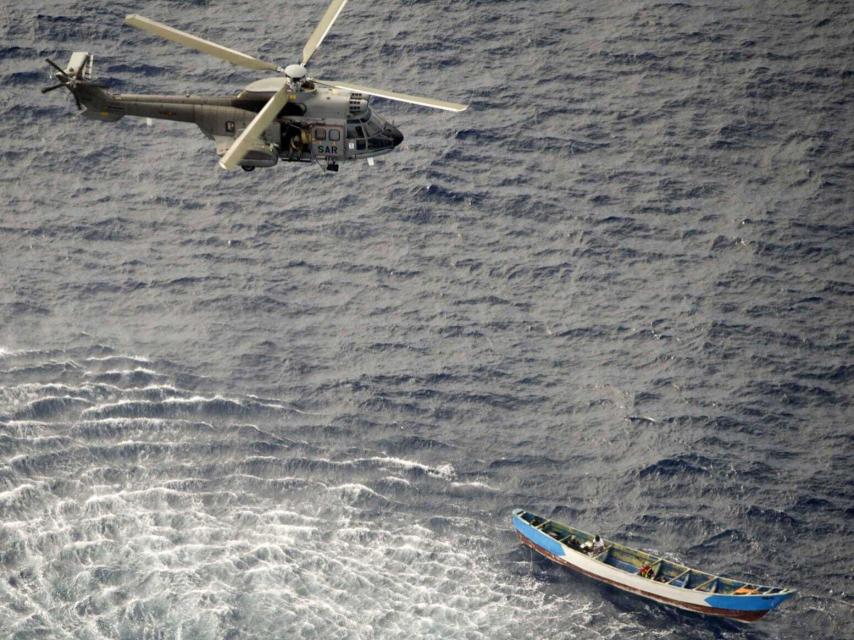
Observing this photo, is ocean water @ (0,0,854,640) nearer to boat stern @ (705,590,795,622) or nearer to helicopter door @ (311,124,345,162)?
boat stern @ (705,590,795,622)

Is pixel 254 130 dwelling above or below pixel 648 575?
above

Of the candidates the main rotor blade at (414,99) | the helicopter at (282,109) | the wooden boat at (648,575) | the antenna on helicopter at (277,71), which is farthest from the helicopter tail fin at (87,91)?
the wooden boat at (648,575)

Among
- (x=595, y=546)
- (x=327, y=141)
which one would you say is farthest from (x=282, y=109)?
(x=595, y=546)

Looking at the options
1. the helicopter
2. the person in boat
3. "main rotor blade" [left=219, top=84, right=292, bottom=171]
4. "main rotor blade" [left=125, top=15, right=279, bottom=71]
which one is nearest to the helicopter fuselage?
the helicopter

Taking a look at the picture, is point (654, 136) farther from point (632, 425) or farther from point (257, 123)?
point (257, 123)

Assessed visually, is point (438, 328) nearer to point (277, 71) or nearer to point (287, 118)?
point (287, 118)

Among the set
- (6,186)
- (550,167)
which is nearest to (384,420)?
(550,167)
